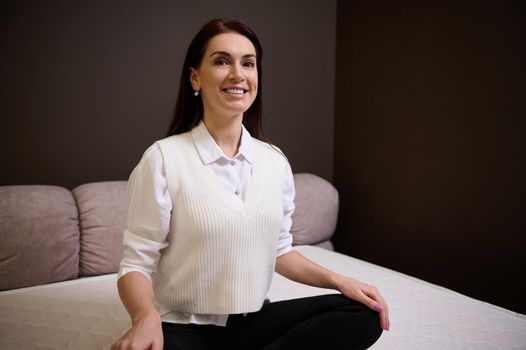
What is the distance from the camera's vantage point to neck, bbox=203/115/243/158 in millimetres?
1382

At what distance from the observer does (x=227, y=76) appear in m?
1.33

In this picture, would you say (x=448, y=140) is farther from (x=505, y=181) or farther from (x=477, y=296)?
(x=477, y=296)

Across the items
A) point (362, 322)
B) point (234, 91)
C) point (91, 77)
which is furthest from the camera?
point (91, 77)

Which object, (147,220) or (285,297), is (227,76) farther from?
(285,297)

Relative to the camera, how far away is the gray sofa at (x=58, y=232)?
75.4 inches

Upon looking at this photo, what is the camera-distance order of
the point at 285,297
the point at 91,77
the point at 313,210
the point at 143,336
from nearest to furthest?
the point at 143,336 → the point at 285,297 → the point at 91,77 → the point at 313,210

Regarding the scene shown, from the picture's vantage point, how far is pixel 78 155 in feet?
7.86

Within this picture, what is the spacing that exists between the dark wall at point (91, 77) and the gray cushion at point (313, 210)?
2.54ft

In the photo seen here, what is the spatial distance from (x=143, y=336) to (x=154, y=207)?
32 cm

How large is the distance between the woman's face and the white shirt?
0.10 meters

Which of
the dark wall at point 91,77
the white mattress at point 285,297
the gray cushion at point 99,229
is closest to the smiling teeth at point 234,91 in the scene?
the white mattress at point 285,297

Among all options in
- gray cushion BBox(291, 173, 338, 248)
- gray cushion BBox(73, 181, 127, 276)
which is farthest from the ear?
gray cushion BBox(291, 173, 338, 248)

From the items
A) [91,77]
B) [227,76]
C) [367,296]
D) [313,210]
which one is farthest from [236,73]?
[313,210]

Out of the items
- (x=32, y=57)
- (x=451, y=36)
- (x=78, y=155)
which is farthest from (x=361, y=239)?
(x=32, y=57)
